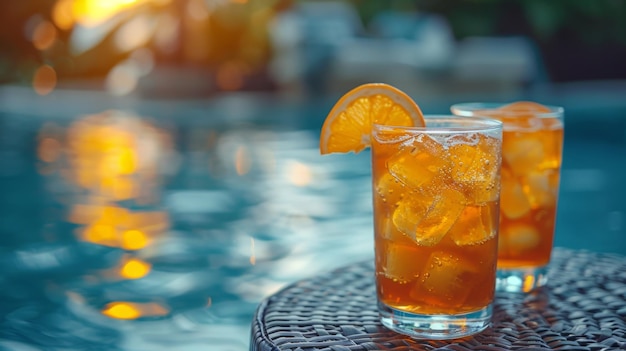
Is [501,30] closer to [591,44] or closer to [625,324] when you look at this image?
[591,44]

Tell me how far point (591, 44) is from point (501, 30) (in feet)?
6.07

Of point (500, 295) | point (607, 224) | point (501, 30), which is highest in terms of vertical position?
point (501, 30)

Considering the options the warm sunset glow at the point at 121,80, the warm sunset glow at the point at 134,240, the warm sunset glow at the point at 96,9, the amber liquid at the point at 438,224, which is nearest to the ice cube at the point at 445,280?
the amber liquid at the point at 438,224

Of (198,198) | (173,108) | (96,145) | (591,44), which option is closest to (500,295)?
(198,198)

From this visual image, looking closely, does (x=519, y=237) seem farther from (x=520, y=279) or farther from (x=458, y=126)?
(x=458, y=126)

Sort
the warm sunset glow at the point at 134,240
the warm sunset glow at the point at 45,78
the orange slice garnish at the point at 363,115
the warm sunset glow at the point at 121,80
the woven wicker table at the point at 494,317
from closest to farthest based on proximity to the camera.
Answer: the woven wicker table at the point at 494,317 → the orange slice garnish at the point at 363,115 → the warm sunset glow at the point at 134,240 → the warm sunset glow at the point at 121,80 → the warm sunset glow at the point at 45,78

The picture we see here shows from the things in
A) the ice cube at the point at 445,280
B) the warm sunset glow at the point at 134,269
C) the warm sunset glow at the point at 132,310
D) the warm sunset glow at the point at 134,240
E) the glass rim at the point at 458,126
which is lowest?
the warm sunset glow at the point at 132,310

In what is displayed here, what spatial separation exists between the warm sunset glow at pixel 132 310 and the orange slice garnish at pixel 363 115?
171cm

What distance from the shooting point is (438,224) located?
1.42 metres

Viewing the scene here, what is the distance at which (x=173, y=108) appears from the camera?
11.6 m

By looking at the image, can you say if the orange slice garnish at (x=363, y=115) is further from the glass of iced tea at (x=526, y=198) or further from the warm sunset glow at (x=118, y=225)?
the warm sunset glow at (x=118, y=225)

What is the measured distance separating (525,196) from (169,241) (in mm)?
2804

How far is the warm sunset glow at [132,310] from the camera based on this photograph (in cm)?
305

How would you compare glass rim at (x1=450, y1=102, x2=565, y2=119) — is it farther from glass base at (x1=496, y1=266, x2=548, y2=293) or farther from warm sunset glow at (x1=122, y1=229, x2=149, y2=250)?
warm sunset glow at (x1=122, y1=229, x2=149, y2=250)
